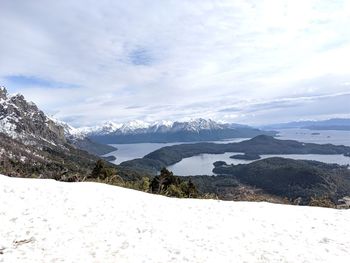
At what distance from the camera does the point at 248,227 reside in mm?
19391

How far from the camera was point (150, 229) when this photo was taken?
1808 centimetres

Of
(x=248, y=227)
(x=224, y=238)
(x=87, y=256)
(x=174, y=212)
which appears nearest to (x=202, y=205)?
(x=174, y=212)

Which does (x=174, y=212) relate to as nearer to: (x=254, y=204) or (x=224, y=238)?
(x=224, y=238)

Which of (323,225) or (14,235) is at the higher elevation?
(14,235)

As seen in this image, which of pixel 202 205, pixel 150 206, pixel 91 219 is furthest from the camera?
pixel 202 205

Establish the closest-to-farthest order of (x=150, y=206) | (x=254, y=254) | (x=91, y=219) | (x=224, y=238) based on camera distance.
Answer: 1. (x=254, y=254)
2. (x=224, y=238)
3. (x=91, y=219)
4. (x=150, y=206)

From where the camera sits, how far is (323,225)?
795 inches

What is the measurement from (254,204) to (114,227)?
35.7 feet

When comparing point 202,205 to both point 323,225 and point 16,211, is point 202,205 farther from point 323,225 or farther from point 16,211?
point 16,211

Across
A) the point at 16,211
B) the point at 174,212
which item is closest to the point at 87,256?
the point at 16,211

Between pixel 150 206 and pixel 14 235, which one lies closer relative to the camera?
pixel 14 235

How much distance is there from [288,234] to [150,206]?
800 cm

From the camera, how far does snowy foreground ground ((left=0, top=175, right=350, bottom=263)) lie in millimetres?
15125

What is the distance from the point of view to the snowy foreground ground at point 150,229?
15.1 meters
